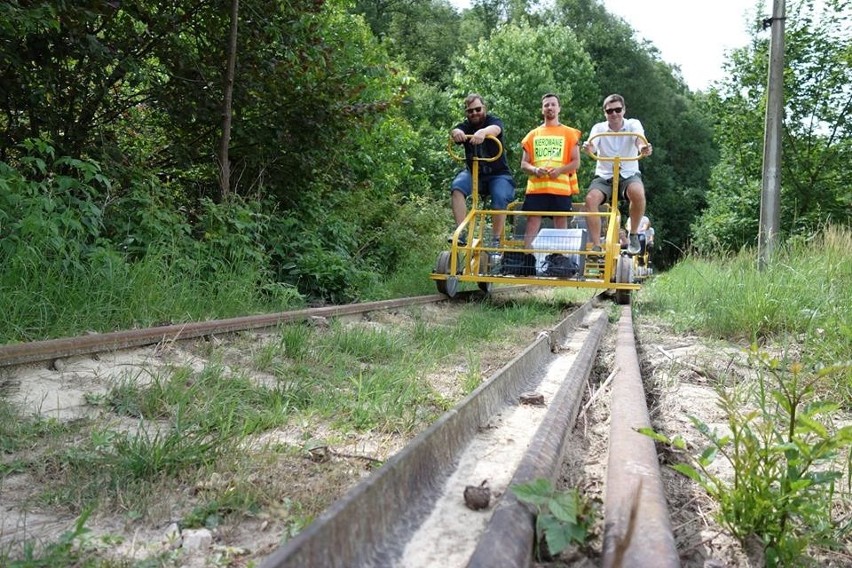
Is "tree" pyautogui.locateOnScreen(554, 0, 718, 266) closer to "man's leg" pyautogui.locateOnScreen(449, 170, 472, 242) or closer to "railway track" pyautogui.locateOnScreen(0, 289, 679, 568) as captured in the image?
"man's leg" pyautogui.locateOnScreen(449, 170, 472, 242)

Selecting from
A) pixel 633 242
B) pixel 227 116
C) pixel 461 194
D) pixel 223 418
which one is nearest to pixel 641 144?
pixel 633 242

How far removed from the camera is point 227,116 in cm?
720

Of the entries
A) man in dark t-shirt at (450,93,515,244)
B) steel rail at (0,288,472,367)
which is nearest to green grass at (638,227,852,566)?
man in dark t-shirt at (450,93,515,244)

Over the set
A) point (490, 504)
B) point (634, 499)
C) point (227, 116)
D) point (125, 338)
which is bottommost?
point (490, 504)

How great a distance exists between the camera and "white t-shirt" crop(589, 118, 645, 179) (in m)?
7.45

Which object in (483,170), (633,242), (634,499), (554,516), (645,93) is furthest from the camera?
(645,93)

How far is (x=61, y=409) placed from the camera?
2.32 m

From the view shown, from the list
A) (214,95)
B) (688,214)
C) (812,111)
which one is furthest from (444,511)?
(688,214)

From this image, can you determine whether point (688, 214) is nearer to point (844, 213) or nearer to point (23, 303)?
point (844, 213)

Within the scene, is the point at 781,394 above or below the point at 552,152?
below

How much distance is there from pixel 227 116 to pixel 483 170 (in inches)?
119

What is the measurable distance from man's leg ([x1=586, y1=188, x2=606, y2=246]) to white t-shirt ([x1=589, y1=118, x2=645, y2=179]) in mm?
245

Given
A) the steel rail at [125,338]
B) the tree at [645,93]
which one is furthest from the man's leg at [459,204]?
the tree at [645,93]

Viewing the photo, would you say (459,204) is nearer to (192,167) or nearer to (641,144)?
(641,144)
